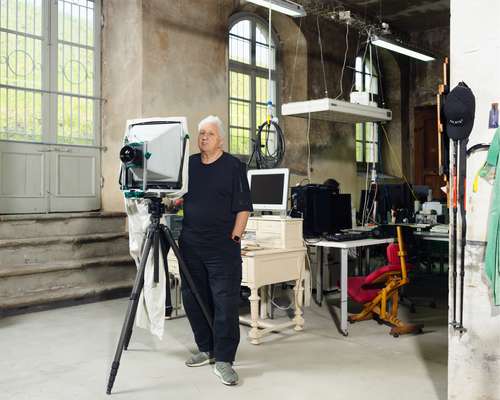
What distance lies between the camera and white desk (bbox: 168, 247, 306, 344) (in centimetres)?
379

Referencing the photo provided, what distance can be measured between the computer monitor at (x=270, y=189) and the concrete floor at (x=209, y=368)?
39.1 inches

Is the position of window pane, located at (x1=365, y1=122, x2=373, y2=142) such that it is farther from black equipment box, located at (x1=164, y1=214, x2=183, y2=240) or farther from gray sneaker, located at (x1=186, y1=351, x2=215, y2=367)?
Answer: gray sneaker, located at (x1=186, y1=351, x2=215, y2=367)

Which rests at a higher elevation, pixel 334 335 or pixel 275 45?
pixel 275 45

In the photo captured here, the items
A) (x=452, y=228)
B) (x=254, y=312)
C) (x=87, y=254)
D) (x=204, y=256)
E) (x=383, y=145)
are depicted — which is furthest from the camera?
(x=383, y=145)

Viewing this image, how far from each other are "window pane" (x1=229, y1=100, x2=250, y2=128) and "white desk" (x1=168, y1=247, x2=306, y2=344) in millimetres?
3971

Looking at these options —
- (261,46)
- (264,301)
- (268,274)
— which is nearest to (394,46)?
(261,46)

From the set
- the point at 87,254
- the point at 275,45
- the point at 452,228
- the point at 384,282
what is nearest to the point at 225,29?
the point at 275,45

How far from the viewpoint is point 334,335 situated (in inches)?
162

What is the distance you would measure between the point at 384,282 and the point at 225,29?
13.9 feet

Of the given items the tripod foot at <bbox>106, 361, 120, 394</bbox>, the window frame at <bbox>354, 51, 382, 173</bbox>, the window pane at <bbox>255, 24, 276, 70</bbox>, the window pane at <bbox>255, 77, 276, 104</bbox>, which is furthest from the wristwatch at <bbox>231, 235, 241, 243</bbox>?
the window frame at <bbox>354, 51, 382, 173</bbox>

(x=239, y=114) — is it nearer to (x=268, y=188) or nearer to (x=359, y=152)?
(x=359, y=152)

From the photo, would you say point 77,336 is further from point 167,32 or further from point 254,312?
point 167,32

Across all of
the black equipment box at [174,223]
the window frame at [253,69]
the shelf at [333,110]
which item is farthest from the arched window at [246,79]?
the black equipment box at [174,223]

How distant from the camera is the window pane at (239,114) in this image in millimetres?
7906
